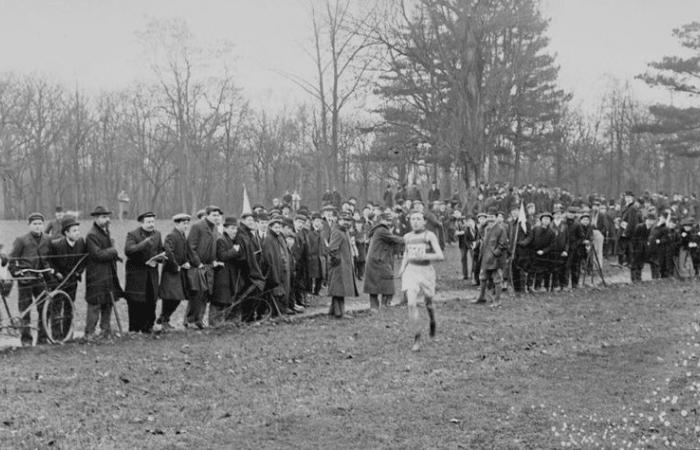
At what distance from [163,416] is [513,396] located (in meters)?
3.77

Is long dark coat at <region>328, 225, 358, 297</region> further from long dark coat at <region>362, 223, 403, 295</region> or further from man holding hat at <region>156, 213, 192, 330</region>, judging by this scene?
man holding hat at <region>156, 213, 192, 330</region>

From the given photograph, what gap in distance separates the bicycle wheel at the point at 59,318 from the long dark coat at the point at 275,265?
3.76 metres

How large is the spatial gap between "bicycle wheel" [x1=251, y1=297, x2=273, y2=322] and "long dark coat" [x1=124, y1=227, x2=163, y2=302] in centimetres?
237

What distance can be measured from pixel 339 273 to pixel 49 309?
5.50m

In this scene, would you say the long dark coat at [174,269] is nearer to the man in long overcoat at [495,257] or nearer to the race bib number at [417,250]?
the race bib number at [417,250]

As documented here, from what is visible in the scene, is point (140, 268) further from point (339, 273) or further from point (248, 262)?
point (339, 273)

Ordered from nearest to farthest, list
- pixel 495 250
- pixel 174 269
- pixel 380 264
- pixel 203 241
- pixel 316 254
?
1. pixel 174 269
2. pixel 203 241
3. pixel 380 264
4. pixel 495 250
5. pixel 316 254

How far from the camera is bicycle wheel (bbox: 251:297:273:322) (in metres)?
14.6

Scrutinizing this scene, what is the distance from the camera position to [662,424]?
24.8ft

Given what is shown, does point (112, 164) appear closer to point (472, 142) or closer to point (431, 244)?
point (472, 142)

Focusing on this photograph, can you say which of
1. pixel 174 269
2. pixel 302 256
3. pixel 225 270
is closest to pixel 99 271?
pixel 174 269

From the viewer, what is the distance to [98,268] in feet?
39.9

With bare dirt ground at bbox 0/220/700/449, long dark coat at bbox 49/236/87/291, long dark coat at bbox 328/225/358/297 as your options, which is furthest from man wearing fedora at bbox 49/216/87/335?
long dark coat at bbox 328/225/358/297

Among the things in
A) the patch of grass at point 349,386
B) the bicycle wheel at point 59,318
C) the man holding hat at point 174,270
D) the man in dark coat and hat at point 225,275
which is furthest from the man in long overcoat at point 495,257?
the bicycle wheel at point 59,318
